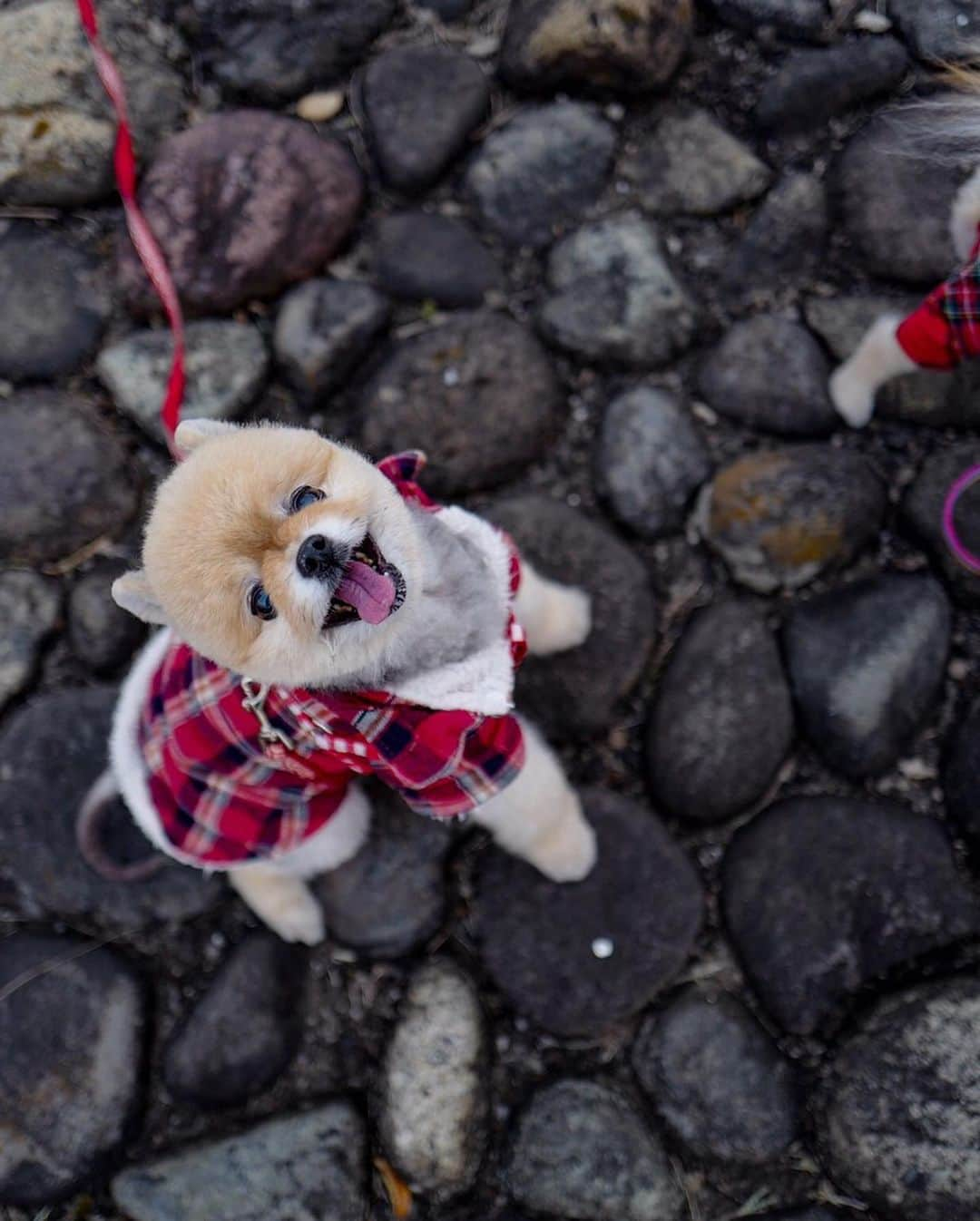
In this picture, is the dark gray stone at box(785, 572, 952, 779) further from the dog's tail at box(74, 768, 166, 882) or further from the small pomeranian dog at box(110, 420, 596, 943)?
the dog's tail at box(74, 768, 166, 882)

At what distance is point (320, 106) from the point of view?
3.05m

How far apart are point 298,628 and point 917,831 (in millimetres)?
1722

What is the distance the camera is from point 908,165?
279cm

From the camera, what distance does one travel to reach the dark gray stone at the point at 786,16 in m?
2.92

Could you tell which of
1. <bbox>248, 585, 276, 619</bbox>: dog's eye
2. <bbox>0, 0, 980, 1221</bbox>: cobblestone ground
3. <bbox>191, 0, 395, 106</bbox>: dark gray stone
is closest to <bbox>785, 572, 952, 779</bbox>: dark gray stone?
<bbox>0, 0, 980, 1221</bbox>: cobblestone ground

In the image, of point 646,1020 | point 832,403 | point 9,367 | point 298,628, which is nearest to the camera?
point 298,628

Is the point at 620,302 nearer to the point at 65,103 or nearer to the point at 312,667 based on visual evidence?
the point at 312,667

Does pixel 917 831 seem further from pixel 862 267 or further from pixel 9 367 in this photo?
pixel 9 367

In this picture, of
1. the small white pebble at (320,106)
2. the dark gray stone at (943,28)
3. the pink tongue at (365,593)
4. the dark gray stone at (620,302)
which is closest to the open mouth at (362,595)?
the pink tongue at (365,593)

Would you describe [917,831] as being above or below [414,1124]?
above

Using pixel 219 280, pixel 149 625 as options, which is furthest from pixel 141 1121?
pixel 219 280

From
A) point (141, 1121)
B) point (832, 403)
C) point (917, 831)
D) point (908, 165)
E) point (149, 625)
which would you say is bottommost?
point (141, 1121)

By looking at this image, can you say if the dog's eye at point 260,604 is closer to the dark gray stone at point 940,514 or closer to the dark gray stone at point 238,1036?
the dark gray stone at point 238,1036

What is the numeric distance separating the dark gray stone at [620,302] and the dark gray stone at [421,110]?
505mm
